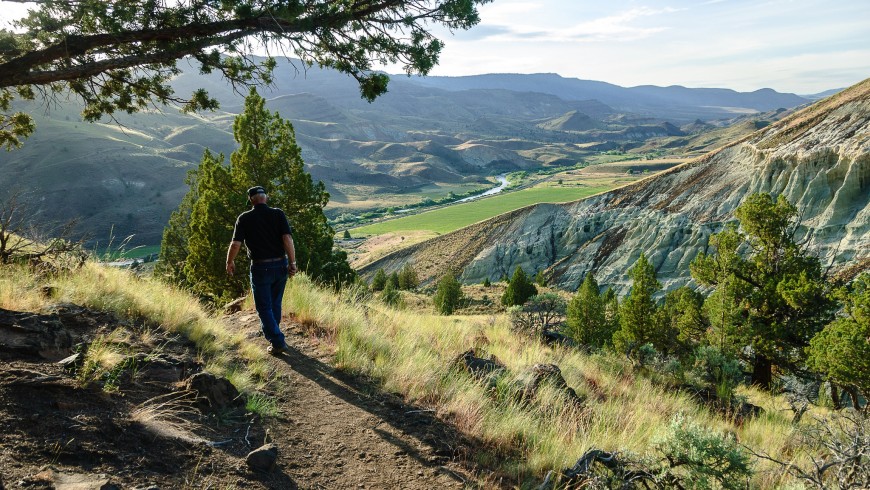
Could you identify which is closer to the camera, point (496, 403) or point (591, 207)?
point (496, 403)

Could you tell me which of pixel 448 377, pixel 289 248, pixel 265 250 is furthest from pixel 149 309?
pixel 448 377

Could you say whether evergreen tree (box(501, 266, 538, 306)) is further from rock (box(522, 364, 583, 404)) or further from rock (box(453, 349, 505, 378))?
rock (box(522, 364, 583, 404))

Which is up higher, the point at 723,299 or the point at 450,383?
the point at 450,383

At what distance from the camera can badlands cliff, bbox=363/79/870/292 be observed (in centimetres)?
3875

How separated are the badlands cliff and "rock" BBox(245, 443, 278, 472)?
36.8m

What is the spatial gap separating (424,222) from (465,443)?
129208 millimetres

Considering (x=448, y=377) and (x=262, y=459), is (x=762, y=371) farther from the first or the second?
(x=262, y=459)

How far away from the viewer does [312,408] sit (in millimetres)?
4855

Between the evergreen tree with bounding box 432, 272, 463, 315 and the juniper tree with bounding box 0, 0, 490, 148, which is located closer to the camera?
the juniper tree with bounding box 0, 0, 490, 148

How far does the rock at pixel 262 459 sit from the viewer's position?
142 inches

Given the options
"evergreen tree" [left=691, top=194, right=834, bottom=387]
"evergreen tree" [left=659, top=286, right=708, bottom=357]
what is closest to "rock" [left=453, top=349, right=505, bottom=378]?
"evergreen tree" [left=691, top=194, right=834, bottom=387]

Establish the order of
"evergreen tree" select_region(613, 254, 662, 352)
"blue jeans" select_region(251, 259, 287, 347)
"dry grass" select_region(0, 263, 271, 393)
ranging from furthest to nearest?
"evergreen tree" select_region(613, 254, 662, 352)
"blue jeans" select_region(251, 259, 287, 347)
"dry grass" select_region(0, 263, 271, 393)

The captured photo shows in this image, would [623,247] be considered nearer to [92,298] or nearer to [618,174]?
[92,298]

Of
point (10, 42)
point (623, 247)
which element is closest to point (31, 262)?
point (10, 42)
